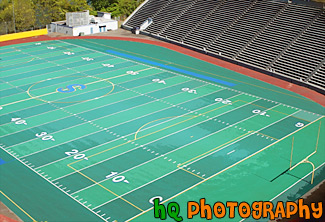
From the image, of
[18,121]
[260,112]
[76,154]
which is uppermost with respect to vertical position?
[260,112]

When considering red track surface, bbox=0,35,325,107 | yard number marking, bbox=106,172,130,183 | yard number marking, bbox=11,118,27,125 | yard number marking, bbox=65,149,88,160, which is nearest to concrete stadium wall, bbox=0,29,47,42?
red track surface, bbox=0,35,325,107

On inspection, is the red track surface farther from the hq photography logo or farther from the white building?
the hq photography logo

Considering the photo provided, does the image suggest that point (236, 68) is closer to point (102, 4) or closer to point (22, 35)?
point (22, 35)

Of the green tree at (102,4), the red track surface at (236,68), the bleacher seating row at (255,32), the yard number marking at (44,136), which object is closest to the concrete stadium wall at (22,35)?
the red track surface at (236,68)

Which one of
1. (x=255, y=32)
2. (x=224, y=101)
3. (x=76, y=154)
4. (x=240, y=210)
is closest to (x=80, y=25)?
(x=255, y=32)

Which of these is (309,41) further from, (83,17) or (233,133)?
(83,17)

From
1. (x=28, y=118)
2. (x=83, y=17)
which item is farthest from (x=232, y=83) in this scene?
(x=83, y=17)

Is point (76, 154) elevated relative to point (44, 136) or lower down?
Answer: elevated

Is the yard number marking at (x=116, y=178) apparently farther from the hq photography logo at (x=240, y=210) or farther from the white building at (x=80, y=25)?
the white building at (x=80, y=25)
